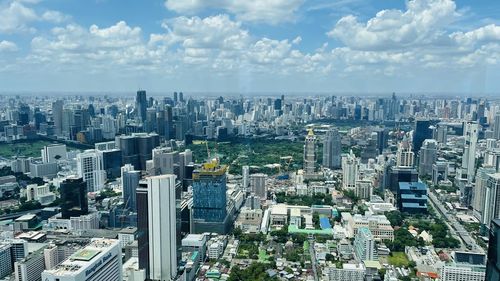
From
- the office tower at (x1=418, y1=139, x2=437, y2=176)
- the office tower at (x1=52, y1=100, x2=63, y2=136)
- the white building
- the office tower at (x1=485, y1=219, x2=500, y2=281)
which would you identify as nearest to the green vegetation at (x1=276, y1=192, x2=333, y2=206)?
the office tower at (x1=418, y1=139, x2=437, y2=176)

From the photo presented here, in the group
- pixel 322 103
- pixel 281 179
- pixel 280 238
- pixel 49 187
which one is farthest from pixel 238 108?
pixel 280 238

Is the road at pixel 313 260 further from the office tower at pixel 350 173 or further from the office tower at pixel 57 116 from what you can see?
the office tower at pixel 57 116

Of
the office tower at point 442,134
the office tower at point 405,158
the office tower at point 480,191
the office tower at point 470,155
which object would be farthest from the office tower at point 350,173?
the office tower at point 442,134

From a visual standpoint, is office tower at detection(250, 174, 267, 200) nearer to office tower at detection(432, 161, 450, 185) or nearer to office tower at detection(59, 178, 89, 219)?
office tower at detection(59, 178, 89, 219)

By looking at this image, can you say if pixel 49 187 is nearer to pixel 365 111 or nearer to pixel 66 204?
pixel 66 204

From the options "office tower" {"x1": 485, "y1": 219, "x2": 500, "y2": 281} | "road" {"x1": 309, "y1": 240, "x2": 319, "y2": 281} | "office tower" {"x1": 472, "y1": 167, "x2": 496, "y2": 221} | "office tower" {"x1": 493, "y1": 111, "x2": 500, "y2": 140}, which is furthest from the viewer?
"office tower" {"x1": 493, "y1": 111, "x2": 500, "y2": 140}

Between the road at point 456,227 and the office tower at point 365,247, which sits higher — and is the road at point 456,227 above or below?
below
